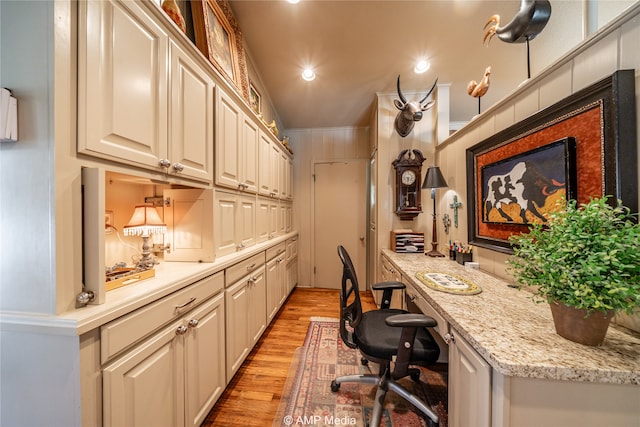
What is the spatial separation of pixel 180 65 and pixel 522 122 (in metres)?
1.99

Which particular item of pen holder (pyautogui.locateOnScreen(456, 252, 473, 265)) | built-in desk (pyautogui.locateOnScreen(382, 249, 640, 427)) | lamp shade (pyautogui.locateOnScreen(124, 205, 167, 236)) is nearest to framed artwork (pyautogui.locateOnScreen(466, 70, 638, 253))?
pen holder (pyautogui.locateOnScreen(456, 252, 473, 265))

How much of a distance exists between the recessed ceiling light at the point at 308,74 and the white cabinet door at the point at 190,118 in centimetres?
132

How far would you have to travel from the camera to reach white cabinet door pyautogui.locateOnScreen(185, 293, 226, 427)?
3.66 ft

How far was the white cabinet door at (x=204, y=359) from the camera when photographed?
3.66 feet

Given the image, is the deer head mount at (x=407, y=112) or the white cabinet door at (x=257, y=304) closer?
the white cabinet door at (x=257, y=304)

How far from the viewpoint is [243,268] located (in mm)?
1693

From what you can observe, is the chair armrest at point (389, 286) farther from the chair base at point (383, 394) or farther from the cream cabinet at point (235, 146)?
the cream cabinet at point (235, 146)

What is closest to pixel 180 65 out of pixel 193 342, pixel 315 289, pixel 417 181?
pixel 193 342

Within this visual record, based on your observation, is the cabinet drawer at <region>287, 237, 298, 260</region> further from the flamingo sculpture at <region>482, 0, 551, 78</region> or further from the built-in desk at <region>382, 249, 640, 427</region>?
the flamingo sculpture at <region>482, 0, 551, 78</region>

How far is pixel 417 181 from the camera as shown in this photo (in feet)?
8.43

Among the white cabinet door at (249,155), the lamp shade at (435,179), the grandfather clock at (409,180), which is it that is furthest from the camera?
the grandfather clock at (409,180)

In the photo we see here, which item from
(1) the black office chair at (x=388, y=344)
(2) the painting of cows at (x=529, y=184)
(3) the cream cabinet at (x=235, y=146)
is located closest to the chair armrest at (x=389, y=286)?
(1) the black office chair at (x=388, y=344)

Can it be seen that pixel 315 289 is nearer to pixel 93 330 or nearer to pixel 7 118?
pixel 93 330

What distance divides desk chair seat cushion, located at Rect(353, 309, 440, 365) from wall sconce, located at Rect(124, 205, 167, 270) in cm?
131
